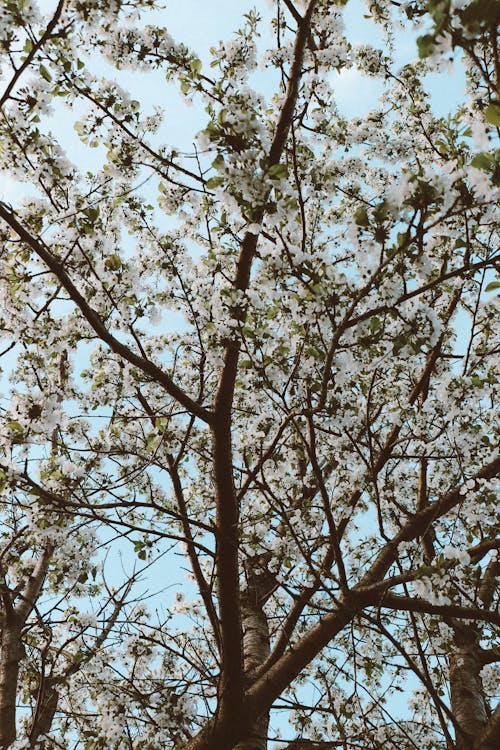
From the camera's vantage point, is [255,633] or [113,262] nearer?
[113,262]

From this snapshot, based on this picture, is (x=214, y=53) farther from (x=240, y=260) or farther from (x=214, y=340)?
(x=214, y=340)

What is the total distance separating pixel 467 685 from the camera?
16.1 feet

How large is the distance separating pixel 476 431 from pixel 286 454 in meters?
2.04

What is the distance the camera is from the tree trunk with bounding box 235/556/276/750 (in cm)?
364

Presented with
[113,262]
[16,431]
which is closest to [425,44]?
[113,262]

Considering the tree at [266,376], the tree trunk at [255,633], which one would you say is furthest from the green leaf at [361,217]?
the tree trunk at [255,633]

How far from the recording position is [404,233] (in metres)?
2.33

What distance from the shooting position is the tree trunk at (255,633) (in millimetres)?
3637

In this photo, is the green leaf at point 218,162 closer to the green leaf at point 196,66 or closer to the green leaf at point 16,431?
the green leaf at point 16,431

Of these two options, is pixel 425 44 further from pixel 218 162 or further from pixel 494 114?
pixel 218 162

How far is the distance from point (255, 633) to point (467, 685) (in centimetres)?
192

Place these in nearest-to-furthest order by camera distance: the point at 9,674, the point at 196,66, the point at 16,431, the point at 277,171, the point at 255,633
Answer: the point at 277,171 < the point at 16,431 < the point at 196,66 < the point at 255,633 < the point at 9,674

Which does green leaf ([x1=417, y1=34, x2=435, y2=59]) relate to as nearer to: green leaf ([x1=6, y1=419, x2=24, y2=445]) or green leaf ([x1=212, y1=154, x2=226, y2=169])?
green leaf ([x1=212, y1=154, x2=226, y2=169])

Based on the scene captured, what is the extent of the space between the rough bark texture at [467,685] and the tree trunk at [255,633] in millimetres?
Result: 1626
